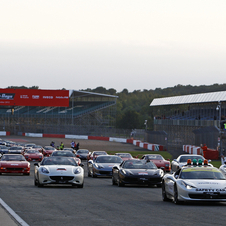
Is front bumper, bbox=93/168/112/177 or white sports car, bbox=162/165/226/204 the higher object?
white sports car, bbox=162/165/226/204

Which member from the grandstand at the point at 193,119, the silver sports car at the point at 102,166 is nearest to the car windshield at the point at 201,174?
the silver sports car at the point at 102,166

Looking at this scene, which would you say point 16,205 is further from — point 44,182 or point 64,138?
point 64,138

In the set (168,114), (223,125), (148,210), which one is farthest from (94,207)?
(168,114)

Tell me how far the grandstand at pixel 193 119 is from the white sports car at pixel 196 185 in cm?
2634

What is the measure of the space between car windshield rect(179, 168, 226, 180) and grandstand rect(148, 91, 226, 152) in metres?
26.3

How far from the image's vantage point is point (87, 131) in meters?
87.9

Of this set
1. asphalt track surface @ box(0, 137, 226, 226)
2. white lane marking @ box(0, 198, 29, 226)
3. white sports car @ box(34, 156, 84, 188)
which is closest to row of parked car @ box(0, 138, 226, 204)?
white sports car @ box(34, 156, 84, 188)

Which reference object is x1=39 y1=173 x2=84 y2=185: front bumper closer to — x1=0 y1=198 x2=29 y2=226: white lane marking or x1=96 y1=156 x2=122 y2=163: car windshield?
x1=0 y1=198 x2=29 y2=226: white lane marking

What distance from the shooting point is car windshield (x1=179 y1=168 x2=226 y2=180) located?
43.2ft

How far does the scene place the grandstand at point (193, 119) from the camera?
148 ft

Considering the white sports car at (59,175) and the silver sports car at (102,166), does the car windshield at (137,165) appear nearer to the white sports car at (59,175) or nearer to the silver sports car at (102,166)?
the white sports car at (59,175)

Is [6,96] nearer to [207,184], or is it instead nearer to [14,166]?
[14,166]

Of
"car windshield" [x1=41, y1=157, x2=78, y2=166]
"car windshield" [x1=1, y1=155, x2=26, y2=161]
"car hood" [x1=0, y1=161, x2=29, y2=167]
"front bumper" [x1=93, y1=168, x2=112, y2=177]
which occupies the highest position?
"car windshield" [x1=41, y1=157, x2=78, y2=166]

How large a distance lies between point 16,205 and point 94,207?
1.92 m
